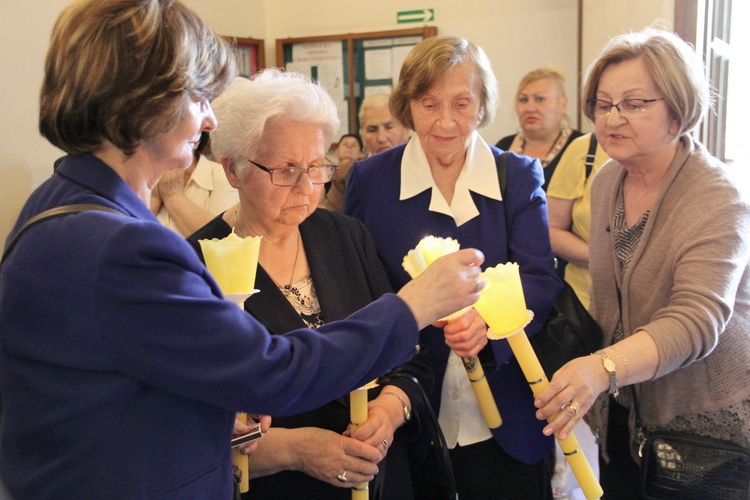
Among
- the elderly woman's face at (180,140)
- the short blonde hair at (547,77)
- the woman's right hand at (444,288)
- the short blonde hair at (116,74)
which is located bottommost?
the woman's right hand at (444,288)

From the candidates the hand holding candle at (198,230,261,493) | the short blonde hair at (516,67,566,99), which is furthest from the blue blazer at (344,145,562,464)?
the short blonde hair at (516,67,566,99)

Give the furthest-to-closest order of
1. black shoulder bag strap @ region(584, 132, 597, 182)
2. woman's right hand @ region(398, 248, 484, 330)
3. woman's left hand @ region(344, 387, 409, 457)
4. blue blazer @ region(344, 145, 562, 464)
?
1. black shoulder bag strap @ region(584, 132, 597, 182)
2. blue blazer @ region(344, 145, 562, 464)
3. woman's left hand @ region(344, 387, 409, 457)
4. woman's right hand @ region(398, 248, 484, 330)

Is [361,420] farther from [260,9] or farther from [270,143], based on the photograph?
[260,9]

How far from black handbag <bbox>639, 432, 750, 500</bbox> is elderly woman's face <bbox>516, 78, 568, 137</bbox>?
2.57 meters

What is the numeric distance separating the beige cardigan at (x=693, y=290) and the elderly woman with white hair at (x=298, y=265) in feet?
2.06

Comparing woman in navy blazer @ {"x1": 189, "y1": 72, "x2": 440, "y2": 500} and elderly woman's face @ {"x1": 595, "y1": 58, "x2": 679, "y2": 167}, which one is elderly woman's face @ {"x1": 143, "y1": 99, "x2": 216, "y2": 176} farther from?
elderly woman's face @ {"x1": 595, "y1": 58, "x2": 679, "y2": 167}

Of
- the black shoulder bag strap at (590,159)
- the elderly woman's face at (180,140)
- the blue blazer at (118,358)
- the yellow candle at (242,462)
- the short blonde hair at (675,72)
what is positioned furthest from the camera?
the black shoulder bag strap at (590,159)

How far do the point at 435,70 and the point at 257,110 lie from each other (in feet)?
2.09

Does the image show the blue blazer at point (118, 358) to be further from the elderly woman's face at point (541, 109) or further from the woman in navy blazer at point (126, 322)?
the elderly woman's face at point (541, 109)

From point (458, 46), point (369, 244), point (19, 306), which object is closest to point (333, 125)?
point (369, 244)

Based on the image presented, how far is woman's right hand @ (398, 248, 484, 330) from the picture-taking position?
1.26m

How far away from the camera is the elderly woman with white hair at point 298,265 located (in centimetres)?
162

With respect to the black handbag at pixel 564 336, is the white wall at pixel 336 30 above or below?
above

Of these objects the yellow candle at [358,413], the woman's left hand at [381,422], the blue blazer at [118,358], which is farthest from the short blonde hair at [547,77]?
the blue blazer at [118,358]
